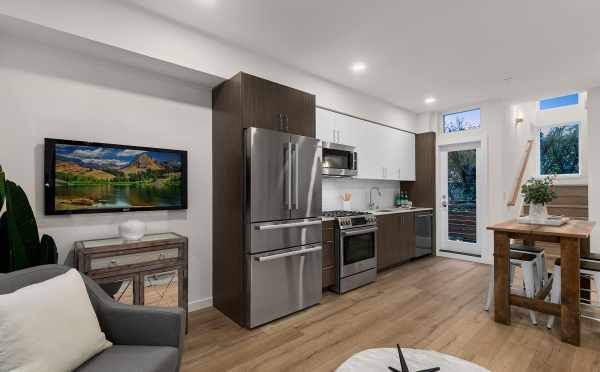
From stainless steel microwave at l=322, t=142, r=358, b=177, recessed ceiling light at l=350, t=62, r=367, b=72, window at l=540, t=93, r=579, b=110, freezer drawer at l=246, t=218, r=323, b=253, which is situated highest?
window at l=540, t=93, r=579, b=110

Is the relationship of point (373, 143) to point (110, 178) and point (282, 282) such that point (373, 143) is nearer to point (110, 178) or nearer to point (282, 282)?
point (282, 282)

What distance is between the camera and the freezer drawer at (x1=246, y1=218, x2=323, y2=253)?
2.71m

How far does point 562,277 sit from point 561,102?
19.0 ft

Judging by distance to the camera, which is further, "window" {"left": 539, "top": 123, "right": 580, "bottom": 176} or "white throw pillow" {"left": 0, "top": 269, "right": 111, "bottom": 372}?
"window" {"left": 539, "top": 123, "right": 580, "bottom": 176}

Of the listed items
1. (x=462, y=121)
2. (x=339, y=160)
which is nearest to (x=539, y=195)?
(x=339, y=160)

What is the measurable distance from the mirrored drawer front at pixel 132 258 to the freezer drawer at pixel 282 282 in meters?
0.69

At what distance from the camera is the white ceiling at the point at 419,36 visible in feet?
7.97

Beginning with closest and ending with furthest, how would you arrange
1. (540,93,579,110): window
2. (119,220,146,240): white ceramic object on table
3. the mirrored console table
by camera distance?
the mirrored console table → (119,220,146,240): white ceramic object on table → (540,93,579,110): window

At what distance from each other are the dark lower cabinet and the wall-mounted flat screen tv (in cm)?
287

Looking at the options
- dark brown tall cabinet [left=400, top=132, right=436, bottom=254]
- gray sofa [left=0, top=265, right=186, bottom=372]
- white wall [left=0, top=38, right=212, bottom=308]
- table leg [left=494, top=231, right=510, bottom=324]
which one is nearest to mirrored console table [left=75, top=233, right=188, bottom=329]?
white wall [left=0, top=38, right=212, bottom=308]

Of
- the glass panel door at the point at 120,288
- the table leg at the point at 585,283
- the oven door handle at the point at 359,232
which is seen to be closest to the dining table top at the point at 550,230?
the table leg at the point at 585,283

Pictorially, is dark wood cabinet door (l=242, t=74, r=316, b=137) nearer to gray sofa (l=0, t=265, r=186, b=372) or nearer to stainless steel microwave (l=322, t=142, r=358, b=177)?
stainless steel microwave (l=322, t=142, r=358, b=177)

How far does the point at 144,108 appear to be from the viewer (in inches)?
111

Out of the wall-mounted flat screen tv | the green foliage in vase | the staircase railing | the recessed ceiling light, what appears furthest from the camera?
the staircase railing
